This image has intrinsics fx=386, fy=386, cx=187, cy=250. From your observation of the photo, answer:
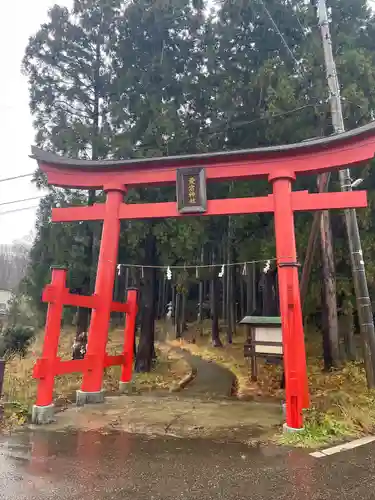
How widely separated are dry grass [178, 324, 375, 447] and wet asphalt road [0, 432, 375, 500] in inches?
24.4

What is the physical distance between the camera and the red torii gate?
676 centimetres

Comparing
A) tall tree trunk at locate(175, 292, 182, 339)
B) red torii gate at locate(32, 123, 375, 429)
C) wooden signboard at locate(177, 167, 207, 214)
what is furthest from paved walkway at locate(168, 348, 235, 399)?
tall tree trunk at locate(175, 292, 182, 339)

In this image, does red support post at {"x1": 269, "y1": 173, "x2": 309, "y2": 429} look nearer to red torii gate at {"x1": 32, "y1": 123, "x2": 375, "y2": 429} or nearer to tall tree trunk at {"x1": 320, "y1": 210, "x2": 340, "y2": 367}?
red torii gate at {"x1": 32, "y1": 123, "x2": 375, "y2": 429}

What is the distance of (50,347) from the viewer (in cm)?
703

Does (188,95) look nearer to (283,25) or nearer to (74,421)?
(283,25)

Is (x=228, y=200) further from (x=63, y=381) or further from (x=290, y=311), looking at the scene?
(x=63, y=381)

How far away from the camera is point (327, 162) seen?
7613mm

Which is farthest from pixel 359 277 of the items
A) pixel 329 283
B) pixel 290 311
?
pixel 290 311

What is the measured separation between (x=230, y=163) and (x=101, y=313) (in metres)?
4.15

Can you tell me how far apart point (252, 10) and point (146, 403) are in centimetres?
1293

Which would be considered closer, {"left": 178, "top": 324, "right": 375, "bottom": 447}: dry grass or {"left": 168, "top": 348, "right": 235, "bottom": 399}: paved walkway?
{"left": 178, "top": 324, "right": 375, "bottom": 447}: dry grass

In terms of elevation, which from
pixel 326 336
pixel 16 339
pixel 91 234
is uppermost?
pixel 91 234

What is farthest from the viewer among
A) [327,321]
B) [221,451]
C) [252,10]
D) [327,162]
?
[252,10]

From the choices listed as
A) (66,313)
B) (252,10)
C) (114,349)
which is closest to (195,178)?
(252,10)
